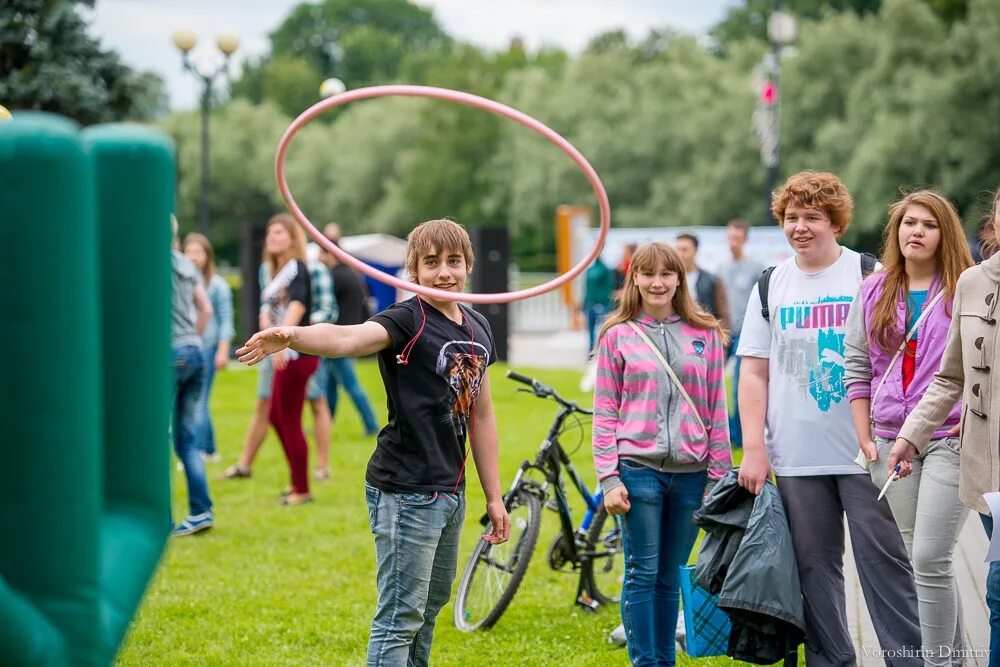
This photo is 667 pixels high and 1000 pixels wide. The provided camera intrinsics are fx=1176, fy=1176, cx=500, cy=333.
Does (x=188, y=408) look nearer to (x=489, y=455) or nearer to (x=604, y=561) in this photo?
(x=604, y=561)

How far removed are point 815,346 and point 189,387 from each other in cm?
496

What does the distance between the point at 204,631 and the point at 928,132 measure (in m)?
27.5

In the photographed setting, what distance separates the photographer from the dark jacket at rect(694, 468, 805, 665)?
14.1ft

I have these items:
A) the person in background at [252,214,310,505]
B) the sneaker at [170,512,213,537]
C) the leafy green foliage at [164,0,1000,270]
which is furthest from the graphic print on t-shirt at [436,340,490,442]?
the sneaker at [170,512,213,537]

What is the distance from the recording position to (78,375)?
6.47ft

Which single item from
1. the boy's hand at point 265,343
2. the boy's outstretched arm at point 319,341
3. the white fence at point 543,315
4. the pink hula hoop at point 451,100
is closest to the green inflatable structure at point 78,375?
the boy's outstretched arm at point 319,341

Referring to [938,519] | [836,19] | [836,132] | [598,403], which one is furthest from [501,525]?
[836,19]

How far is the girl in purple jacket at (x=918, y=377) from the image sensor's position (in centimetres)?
441

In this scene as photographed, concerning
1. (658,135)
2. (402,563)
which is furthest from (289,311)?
(658,135)

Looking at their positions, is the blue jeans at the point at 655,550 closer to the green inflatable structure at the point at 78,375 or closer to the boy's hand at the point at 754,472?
the boy's hand at the point at 754,472

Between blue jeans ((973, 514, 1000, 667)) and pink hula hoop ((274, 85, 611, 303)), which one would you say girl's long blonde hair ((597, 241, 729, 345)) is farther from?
blue jeans ((973, 514, 1000, 667))

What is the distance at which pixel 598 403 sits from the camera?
16.4ft

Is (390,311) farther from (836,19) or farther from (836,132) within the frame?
(836,19)

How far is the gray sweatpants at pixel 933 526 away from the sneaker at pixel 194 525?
5.32 m
